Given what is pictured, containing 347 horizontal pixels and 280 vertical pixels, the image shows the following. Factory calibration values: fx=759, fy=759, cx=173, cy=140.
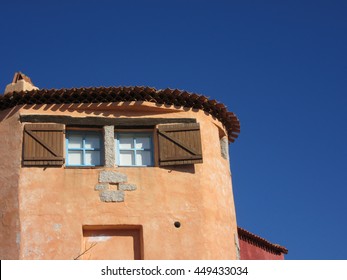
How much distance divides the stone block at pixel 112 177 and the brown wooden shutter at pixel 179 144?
957 mm

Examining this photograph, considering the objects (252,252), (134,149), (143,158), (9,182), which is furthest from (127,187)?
(252,252)

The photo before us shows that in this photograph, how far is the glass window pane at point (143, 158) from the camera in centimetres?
1795

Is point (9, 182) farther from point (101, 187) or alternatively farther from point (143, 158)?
point (143, 158)

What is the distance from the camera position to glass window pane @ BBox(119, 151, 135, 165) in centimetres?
1788

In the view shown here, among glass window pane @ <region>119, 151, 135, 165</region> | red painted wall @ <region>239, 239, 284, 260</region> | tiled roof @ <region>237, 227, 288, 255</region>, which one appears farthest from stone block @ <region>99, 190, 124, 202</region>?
red painted wall @ <region>239, 239, 284, 260</region>

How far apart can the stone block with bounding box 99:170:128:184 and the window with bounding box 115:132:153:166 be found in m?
0.37

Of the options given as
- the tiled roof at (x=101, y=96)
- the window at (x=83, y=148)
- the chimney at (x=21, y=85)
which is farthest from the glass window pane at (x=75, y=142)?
the chimney at (x=21, y=85)

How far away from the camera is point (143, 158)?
18.0 metres

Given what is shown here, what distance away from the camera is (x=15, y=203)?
1700cm

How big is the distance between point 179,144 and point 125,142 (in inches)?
50.9

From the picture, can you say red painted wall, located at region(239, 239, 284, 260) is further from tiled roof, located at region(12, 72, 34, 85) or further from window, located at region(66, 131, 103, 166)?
tiled roof, located at region(12, 72, 34, 85)
